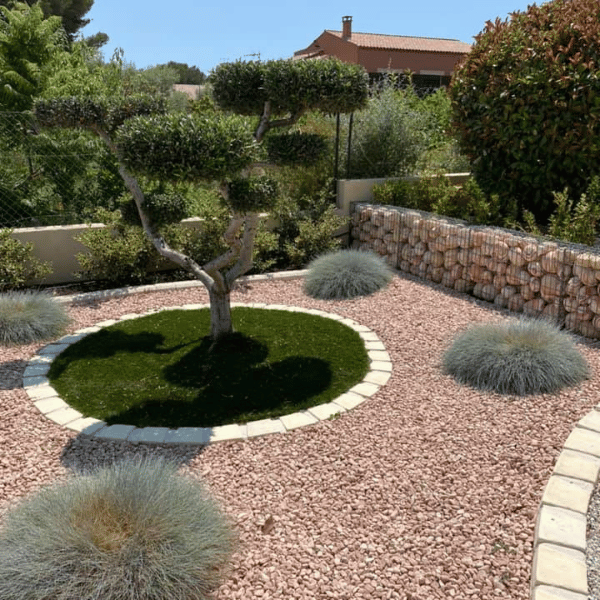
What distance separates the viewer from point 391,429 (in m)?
3.67

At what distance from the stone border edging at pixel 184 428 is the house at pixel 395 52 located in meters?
26.2

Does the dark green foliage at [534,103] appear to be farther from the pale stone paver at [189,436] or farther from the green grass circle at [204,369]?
the pale stone paver at [189,436]

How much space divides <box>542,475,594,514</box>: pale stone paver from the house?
90.3 ft

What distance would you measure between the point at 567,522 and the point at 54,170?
8064mm

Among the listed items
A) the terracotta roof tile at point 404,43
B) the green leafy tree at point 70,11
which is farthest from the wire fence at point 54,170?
the terracotta roof tile at point 404,43

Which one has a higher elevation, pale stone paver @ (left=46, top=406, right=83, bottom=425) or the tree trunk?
the tree trunk

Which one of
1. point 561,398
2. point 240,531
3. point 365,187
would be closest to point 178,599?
point 240,531

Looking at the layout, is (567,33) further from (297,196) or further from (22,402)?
(22,402)

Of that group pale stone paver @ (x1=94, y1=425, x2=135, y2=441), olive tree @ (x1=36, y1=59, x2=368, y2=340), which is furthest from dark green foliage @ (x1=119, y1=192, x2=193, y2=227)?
pale stone paver @ (x1=94, y1=425, x2=135, y2=441)

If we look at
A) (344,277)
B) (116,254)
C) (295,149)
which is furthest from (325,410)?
(116,254)

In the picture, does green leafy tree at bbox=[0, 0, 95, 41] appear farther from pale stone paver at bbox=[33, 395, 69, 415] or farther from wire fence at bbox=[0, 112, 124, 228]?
pale stone paver at bbox=[33, 395, 69, 415]

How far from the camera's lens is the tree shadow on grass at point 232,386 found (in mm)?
3840

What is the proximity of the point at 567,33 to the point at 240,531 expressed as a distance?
6.38 meters

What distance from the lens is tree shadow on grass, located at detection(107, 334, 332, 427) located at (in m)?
3.84
